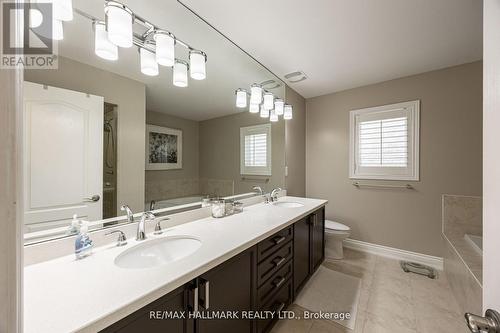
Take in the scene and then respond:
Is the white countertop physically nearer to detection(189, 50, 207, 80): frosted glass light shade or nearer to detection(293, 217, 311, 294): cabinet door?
detection(293, 217, 311, 294): cabinet door

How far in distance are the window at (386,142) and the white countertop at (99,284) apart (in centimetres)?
227

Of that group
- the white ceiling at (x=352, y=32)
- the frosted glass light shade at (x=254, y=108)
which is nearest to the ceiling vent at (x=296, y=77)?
the white ceiling at (x=352, y=32)

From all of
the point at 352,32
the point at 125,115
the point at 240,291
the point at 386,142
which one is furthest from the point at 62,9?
the point at 386,142

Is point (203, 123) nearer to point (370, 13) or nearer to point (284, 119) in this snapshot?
point (284, 119)

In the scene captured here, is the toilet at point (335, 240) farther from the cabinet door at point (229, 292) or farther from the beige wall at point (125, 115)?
the beige wall at point (125, 115)

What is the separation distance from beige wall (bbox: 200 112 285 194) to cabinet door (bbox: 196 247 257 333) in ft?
2.82

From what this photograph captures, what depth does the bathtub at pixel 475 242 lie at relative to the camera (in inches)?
68.5

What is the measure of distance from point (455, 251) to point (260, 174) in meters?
1.96

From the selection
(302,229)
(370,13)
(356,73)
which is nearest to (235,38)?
(370,13)

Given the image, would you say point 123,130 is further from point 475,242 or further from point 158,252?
point 475,242

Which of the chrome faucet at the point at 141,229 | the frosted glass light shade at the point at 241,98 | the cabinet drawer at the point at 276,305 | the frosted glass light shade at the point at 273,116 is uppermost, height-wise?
the frosted glass light shade at the point at 241,98

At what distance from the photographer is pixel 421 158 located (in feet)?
7.79

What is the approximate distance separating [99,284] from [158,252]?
0.42 meters

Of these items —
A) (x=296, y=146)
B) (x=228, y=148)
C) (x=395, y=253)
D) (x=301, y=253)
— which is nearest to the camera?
(x=301, y=253)
